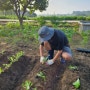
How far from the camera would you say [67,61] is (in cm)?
664

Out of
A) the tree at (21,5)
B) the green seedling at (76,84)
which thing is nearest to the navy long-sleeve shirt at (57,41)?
the green seedling at (76,84)

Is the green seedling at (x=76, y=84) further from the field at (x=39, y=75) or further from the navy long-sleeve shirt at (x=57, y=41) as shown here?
the navy long-sleeve shirt at (x=57, y=41)

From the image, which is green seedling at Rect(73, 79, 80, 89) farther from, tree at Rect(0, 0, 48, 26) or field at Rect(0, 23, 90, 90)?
tree at Rect(0, 0, 48, 26)

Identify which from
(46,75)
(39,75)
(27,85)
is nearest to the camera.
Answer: (27,85)

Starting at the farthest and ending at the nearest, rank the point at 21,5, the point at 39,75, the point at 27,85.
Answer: the point at 21,5
the point at 39,75
the point at 27,85

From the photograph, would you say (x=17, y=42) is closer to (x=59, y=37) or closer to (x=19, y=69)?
(x=19, y=69)

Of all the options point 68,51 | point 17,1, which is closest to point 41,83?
point 68,51

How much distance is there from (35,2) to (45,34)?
17351mm

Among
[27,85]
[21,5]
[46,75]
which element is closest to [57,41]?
[46,75]

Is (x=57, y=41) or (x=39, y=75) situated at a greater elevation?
(x=57, y=41)

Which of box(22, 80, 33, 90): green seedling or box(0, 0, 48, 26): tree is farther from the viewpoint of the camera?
box(0, 0, 48, 26): tree

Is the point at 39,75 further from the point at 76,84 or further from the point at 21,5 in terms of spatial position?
the point at 21,5

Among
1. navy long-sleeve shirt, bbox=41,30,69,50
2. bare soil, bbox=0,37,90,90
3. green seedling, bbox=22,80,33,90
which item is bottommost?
bare soil, bbox=0,37,90,90

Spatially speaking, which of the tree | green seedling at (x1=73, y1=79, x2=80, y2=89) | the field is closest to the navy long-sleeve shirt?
the field
